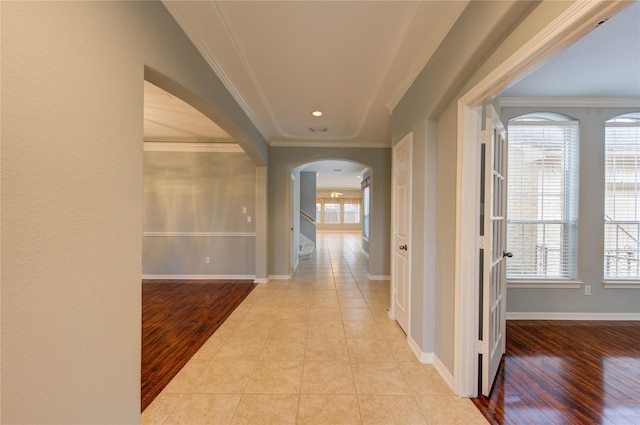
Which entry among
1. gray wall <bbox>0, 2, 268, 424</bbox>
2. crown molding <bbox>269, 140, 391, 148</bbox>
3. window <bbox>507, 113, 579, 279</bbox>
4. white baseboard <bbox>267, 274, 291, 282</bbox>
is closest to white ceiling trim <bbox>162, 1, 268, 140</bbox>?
gray wall <bbox>0, 2, 268, 424</bbox>

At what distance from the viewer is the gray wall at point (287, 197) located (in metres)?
5.11

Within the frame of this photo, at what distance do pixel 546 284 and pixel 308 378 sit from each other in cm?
310

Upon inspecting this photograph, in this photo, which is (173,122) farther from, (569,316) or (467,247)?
(569,316)

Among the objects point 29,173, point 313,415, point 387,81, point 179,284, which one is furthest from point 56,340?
point 179,284

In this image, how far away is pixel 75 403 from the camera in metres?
1.04

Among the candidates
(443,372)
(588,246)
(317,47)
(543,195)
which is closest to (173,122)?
(317,47)

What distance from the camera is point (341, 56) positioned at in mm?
2309

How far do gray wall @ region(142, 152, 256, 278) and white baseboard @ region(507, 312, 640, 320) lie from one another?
4189 mm

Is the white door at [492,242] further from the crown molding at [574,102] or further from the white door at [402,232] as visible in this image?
the crown molding at [574,102]

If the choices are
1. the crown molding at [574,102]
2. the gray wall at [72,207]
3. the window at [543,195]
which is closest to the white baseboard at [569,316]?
the window at [543,195]

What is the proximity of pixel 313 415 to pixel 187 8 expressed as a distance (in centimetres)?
269

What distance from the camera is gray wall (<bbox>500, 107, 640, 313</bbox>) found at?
3188 mm

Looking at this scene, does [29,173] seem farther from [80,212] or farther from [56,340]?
[56,340]

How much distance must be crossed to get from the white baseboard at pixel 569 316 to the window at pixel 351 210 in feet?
41.9
